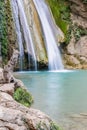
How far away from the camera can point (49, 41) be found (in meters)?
24.8

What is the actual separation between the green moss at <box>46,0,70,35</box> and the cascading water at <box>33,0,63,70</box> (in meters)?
1.39

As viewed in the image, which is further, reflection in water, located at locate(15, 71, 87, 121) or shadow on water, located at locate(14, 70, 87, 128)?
reflection in water, located at locate(15, 71, 87, 121)

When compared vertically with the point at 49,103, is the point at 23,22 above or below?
above

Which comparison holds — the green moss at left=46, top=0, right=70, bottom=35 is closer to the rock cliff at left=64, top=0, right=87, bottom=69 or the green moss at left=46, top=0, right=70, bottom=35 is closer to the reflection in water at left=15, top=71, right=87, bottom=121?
the rock cliff at left=64, top=0, right=87, bottom=69

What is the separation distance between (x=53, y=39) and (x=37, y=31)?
136cm

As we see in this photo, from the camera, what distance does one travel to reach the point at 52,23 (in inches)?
1014

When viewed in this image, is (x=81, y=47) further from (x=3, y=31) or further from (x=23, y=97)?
(x=23, y=97)

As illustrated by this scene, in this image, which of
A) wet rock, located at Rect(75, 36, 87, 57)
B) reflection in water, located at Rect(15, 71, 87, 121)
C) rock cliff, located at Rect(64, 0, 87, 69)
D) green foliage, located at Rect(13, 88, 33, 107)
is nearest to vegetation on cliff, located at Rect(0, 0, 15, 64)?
rock cliff, located at Rect(64, 0, 87, 69)

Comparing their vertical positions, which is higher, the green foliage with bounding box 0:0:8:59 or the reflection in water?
the green foliage with bounding box 0:0:8:59

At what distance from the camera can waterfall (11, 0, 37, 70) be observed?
75.5 ft

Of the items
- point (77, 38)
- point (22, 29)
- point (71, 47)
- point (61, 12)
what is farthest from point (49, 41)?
point (61, 12)

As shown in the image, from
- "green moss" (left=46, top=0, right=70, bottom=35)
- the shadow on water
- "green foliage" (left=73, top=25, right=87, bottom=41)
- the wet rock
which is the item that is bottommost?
the shadow on water

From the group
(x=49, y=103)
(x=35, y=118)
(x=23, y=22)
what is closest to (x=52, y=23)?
(x=23, y=22)

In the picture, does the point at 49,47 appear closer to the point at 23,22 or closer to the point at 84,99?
the point at 23,22
